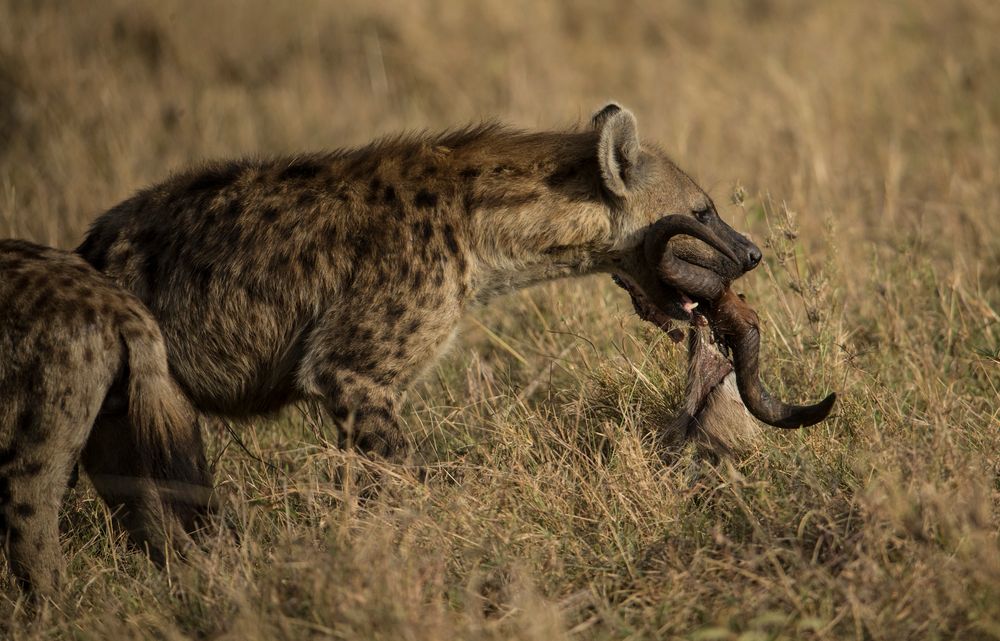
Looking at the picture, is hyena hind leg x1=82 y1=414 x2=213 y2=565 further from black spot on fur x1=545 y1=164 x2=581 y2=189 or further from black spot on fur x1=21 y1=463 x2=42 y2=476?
black spot on fur x1=545 y1=164 x2=581 y2=189

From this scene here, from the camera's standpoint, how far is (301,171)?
4.20m

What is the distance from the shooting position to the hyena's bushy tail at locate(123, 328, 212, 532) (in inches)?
140

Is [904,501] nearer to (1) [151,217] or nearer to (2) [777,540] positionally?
(2) [777,540]

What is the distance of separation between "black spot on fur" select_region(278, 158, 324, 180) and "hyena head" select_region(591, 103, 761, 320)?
2.96 ft

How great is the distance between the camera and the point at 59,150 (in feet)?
24.3

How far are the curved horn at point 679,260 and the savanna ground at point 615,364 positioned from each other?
0.40 m

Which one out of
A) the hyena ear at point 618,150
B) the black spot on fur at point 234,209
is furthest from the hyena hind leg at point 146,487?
the hyena ear at point 618,150

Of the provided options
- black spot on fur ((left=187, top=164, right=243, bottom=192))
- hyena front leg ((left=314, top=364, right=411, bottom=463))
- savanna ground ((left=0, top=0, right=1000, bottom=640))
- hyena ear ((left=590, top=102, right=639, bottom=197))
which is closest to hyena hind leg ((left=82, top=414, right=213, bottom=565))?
savanna ground ((left=0, top=0, right=1000, bottom=640))

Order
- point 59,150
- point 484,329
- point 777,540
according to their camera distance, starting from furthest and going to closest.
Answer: point 59,150 → point 484,329 → point 777,540

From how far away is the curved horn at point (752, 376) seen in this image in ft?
12.1

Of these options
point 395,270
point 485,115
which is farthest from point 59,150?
point 395,270

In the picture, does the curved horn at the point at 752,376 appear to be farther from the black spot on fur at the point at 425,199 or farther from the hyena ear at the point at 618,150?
the black spot on fur at the point at 425,199

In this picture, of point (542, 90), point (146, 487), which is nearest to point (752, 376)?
point (146, 487)

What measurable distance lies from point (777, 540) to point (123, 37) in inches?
276
